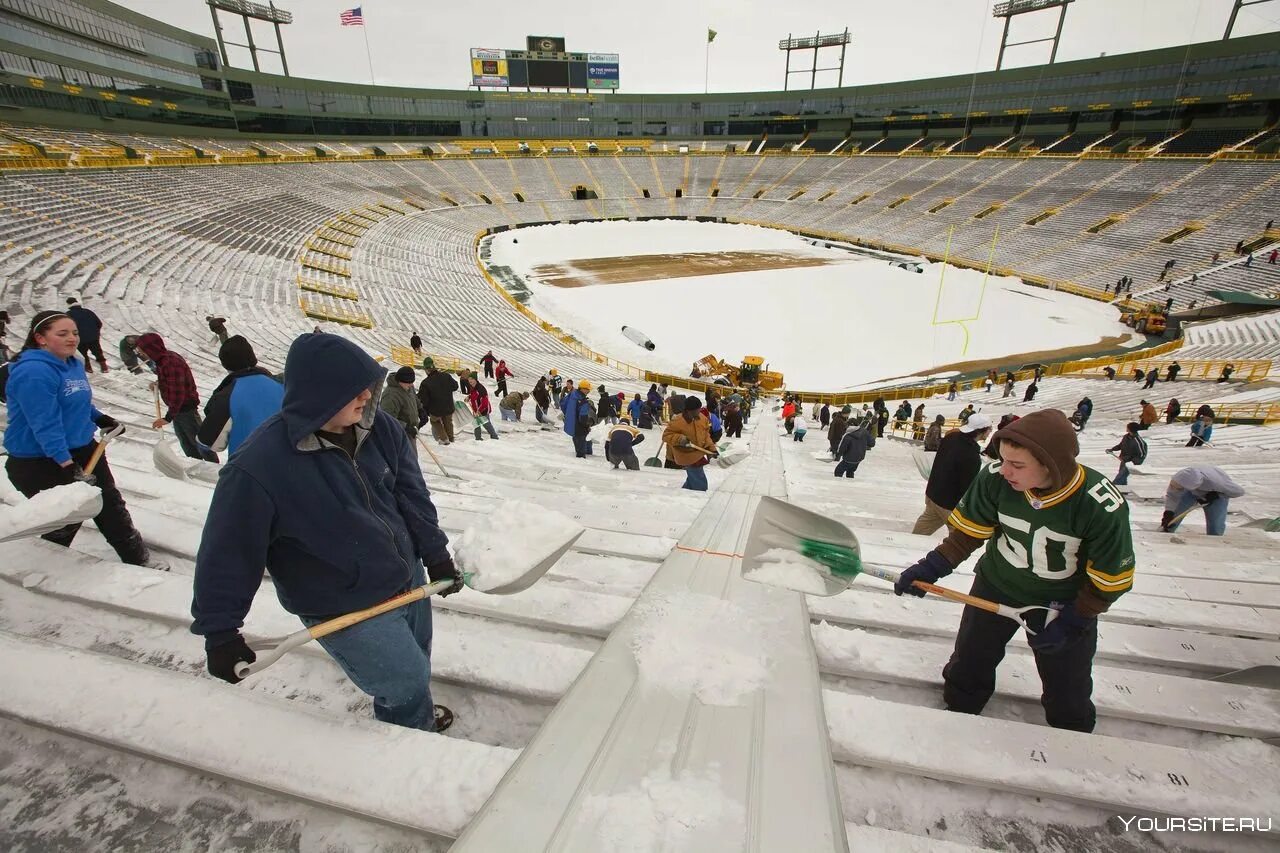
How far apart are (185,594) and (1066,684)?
3658mm

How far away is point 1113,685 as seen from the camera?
2.13 metres

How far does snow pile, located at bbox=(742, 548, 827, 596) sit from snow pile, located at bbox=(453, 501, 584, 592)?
2.98ft

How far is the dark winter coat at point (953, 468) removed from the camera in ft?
13.4

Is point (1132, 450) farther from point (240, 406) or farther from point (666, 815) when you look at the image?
point (240, 406)

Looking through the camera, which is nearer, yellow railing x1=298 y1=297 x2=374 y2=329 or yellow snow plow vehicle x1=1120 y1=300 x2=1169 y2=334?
yellow railing x1=298 y1=297 x2=374 y2=329

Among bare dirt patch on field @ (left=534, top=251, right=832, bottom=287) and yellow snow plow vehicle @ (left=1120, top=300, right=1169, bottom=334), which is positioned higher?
bare dirt patch on field @ (left=534, top=251, right=832, bottom=287)

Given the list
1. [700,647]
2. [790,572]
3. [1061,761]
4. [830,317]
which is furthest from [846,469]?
[830,317]

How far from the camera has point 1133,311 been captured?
23.6 meters

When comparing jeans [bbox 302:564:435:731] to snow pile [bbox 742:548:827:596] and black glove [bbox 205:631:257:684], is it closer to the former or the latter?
black glove [bbox 205:631:257:684]

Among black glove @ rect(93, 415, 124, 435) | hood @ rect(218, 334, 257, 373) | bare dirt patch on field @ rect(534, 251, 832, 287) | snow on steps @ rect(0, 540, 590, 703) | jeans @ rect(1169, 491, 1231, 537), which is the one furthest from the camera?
bare dirt patch on field @ rect(534, 251, 832, 287)

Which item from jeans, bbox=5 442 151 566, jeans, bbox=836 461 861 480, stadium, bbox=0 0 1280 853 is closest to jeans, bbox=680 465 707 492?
stadium, bbox=0 0 1280 853

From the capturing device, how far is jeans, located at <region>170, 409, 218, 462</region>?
4531 millimetres

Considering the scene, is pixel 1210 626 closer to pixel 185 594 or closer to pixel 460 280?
pixel 185 594

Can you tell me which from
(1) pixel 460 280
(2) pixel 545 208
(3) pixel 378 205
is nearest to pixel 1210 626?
(1) pixel 460 280
